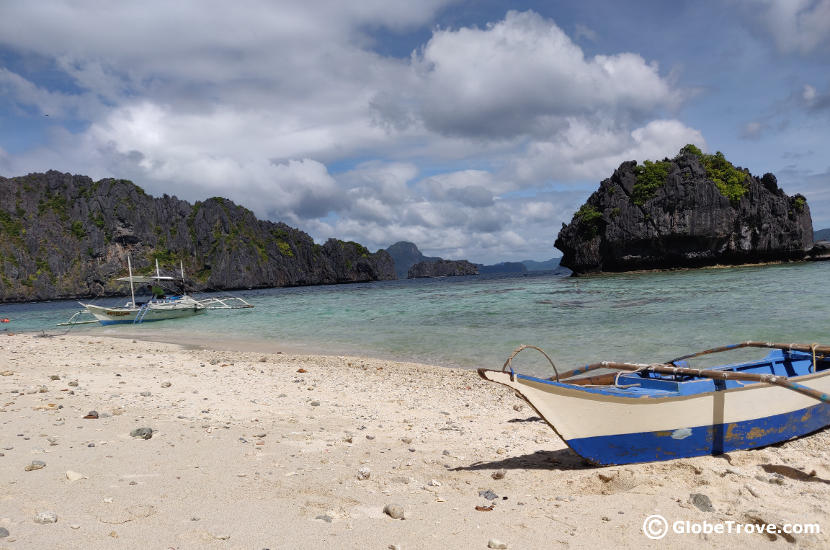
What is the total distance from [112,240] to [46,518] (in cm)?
17236

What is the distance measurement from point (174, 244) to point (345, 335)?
15651 cm

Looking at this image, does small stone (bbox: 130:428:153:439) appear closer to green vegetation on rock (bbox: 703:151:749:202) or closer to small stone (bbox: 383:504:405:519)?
small stone (bbox: 383:504:405:519)

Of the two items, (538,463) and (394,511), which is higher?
(394,511)

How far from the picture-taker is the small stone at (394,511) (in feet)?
14.1

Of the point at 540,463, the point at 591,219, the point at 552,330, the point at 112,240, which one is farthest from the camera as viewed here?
the point at 112,240

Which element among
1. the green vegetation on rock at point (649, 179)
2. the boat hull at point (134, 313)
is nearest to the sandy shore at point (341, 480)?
the boat hull at point (134, 313)

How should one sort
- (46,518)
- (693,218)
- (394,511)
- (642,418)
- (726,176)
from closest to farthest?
1. (46,518)
2. (394,511)
3. (642,418)
4. (693,218)
5. (726,176)

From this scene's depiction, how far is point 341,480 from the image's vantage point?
17.1 ft

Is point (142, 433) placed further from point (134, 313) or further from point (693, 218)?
point (693, 218)

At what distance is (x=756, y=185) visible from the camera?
3297 inches

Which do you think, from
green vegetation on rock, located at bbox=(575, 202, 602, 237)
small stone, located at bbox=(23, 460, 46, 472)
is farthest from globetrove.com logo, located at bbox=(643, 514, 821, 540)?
green vegetation on rock, located at bbox=(575, 202, 602, 237)

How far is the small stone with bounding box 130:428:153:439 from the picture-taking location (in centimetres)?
624

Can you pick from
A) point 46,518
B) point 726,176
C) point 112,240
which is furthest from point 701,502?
point 112,240

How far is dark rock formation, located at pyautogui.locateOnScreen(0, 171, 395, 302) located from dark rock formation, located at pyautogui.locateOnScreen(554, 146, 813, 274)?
118006mm
